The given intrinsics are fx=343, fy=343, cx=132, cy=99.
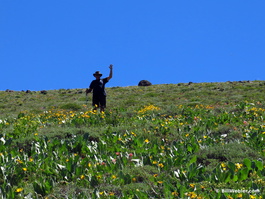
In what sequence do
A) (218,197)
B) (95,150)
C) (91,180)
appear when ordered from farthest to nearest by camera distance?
(95,150) < (91,180) < (218,197)

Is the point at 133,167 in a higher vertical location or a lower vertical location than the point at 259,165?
lower

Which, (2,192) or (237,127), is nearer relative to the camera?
(2,192)

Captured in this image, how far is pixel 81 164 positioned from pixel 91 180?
0.88 metres

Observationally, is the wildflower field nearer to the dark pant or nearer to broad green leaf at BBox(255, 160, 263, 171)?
broad green leaf at BBox(255, 160, 263, 171)

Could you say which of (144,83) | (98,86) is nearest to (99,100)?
(98,86)

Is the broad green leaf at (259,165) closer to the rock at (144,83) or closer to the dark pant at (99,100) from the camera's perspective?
the dark pant at (99,100)

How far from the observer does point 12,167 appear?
7.06m

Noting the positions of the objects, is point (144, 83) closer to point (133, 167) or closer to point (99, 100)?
point (99, 100)

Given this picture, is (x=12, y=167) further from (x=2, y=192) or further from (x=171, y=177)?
(x=171, y=177)

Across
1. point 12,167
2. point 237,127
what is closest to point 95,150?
point 12,167

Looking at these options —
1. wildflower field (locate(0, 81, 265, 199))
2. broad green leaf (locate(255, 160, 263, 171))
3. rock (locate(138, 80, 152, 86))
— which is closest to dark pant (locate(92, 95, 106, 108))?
wildflower field (locate(0, 81, 265, 199))

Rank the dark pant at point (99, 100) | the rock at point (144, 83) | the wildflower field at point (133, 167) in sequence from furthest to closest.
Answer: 1. the rock at point (144, 83)
2. the dark pant at point (99, 100)
3. the wildflower field at point (133, 167)

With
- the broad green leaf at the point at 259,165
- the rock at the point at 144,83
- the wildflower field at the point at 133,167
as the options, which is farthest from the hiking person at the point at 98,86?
the rock at the point at 144,83

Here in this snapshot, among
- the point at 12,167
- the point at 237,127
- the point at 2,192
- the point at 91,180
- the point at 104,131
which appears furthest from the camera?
the point at 237,127
